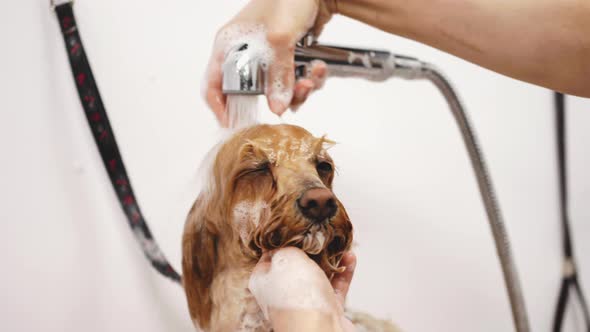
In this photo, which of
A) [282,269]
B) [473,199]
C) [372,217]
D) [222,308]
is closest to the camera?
[282,269]

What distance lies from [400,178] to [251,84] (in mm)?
587

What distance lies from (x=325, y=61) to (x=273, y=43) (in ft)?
0.46

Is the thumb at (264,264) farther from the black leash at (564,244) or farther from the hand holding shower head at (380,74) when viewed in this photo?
→ the black leash at (564,244)

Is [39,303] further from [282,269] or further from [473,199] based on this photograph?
[473,199]

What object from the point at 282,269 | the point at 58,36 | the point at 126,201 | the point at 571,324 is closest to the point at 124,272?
the point at 126,201

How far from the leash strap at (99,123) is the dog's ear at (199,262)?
26 cm

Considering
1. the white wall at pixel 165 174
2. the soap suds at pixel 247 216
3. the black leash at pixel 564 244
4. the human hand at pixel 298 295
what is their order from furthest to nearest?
the black leash at pixel 564 244 < the white wall at pixel 165 174 < the soap suds at pixel 247 216 < the human hand at pixel 298 295

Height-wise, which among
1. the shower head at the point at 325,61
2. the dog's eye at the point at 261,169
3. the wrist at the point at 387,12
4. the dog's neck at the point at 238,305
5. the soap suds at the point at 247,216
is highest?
the wrist at the point at 387,12

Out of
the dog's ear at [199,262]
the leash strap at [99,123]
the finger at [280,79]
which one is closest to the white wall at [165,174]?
the leash strap at [99,123]

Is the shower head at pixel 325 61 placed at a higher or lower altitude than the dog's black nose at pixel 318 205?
higher

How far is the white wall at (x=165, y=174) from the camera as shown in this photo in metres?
0.89

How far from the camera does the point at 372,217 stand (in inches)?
42.3

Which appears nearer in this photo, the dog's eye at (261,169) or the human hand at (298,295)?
the human hand at (298,295)

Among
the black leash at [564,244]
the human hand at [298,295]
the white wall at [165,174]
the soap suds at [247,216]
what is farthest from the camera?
the black leash at [564,244]
